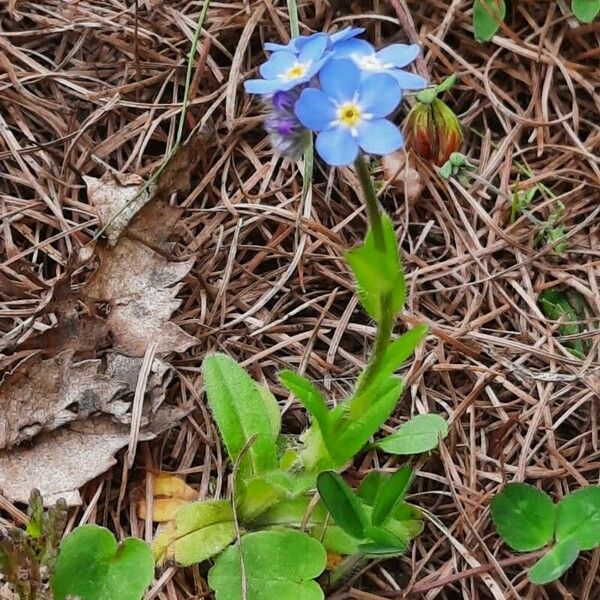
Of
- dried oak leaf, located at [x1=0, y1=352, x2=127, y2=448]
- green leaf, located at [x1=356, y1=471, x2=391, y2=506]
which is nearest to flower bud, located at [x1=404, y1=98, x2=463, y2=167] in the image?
green leaf, located at [x1=356, y1=471, x2=391, y2=506]

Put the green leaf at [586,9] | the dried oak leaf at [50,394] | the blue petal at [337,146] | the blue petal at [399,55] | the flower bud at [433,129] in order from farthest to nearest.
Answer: the green leaf at [586,9] → the flower bud at [433,129] → the dried oak leaf at [50,394] → the blue petal at [399,55] → the blue petal at [337,146]

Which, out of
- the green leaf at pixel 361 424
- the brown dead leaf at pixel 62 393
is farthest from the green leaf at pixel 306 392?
the brown dead leaf at pixel 62 393

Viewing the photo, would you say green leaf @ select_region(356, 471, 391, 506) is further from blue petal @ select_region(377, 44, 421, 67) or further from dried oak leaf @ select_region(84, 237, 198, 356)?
blue petal @ select_region(377, 44, 421, 67)

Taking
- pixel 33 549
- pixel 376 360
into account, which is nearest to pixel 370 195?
pixel 376 360

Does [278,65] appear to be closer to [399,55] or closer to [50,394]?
[399,55]

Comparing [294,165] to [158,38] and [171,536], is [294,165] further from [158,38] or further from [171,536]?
[171,536]

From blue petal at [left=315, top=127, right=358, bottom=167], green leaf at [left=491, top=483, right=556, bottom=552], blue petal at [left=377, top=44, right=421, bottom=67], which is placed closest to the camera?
blue petal at [left=315, top=127, right=358, bottom=167]

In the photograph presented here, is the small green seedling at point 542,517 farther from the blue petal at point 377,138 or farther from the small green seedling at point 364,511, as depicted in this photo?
the blue petal at point 377,138
